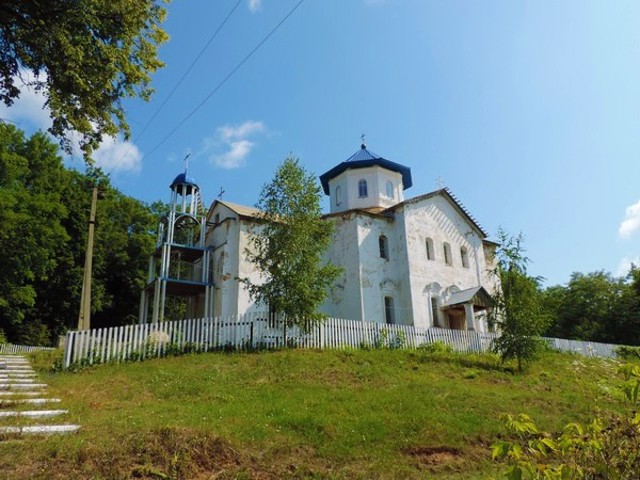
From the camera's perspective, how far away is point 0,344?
2883 centimetres

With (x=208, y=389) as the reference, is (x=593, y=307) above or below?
above

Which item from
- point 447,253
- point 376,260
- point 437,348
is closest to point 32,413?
point 437,348

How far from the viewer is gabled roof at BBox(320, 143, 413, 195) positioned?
28.9 meters

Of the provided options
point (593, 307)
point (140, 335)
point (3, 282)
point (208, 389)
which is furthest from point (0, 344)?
point (593, 307)

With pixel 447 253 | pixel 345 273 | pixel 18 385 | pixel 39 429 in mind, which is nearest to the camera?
pixel 39 429

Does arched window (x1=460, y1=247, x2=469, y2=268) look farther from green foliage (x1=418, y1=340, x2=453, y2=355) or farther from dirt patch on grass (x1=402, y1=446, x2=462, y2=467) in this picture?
dirt patch on grass (x1=402, y1=446, x2=462, y2=467)

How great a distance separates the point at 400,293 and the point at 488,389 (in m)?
11.5

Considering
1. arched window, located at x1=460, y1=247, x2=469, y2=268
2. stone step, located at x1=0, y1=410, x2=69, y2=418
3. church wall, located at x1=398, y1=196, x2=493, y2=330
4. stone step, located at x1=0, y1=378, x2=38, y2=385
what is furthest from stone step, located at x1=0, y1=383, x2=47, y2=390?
arched window, located at x1=460, y1=247, x2=469, y2=268

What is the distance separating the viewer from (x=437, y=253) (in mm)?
26656

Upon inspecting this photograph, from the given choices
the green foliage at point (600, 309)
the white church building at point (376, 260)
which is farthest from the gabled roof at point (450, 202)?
the green foliage at point (600, 309)

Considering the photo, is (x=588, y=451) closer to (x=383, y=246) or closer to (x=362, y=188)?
(x=383, y=246)

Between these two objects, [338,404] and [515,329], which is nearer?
[338,404]

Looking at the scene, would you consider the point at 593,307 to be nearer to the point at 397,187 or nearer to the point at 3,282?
the point at 397,187

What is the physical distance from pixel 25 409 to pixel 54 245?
86.5 ft
